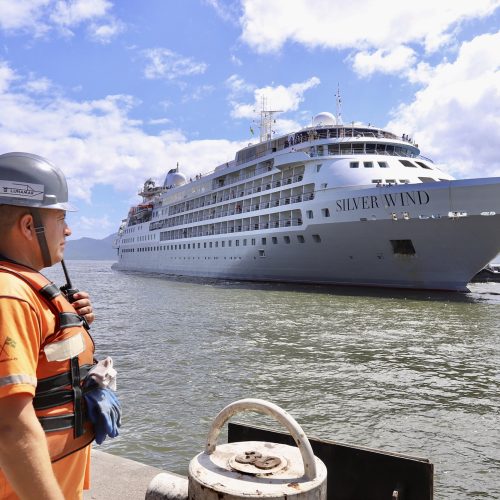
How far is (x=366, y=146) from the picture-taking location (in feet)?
96.2

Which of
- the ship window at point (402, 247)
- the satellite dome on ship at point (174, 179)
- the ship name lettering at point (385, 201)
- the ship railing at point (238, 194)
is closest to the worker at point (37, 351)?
the ship name lettering at point (385, 201)

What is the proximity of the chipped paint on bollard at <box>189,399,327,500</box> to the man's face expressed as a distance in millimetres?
1120

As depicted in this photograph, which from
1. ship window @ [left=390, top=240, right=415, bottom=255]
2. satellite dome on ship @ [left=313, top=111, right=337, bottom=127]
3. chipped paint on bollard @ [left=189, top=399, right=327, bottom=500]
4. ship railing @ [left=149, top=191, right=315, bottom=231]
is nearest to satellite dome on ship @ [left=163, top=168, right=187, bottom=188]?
ship railing @ [left=149, top=191, right=315, bottom=231]

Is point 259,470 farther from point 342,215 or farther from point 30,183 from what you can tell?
point 342,215

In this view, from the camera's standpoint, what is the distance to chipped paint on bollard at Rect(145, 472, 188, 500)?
93.7 inches

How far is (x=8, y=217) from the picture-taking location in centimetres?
173

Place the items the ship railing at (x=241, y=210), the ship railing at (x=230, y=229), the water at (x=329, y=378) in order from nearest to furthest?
the water at (x=329, y=378) < the ship railing at (x=241, y=210) < the ship railing at (x=230, y=229)

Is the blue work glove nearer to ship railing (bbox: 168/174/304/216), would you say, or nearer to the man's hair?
the man's hair

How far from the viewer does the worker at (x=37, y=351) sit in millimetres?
1400

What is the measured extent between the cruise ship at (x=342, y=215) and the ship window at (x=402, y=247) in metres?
0.05

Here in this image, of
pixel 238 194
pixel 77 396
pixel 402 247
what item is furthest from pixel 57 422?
pixel 238 194

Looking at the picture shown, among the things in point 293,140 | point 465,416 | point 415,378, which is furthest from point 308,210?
point 465,416

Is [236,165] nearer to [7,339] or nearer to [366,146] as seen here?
[366,146]

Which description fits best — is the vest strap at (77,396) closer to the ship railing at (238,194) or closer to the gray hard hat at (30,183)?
the gray hard hat at (30,183)
